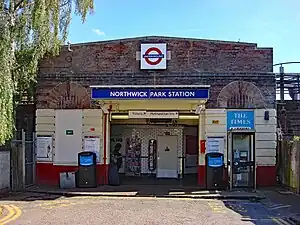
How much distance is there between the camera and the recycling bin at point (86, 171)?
18.8 meters

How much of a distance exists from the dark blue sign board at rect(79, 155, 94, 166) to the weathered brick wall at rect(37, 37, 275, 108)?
2.71 m

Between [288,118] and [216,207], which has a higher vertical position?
[288,118]

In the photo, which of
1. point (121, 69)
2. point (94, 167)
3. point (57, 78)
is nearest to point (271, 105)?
point (121, 69)

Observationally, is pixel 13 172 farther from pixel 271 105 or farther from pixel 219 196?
pixel 271 105

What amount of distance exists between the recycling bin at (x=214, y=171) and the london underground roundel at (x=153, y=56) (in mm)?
4281

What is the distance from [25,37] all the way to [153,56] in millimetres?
5662

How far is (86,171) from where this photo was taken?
61.8ft

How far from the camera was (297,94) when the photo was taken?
73.5 ft

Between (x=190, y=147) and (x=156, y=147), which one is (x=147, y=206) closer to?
(x=156, y=147)

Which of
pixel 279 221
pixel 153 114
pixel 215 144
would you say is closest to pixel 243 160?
pixel 215 144

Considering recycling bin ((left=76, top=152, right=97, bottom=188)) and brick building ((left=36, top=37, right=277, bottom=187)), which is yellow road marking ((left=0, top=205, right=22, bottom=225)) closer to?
recycling bin ((left=76, top=152, right=97, bottom=188))

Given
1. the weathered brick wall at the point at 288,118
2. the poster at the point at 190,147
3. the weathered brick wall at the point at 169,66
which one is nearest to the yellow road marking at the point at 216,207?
the weathered brick wall at the point at 169,66

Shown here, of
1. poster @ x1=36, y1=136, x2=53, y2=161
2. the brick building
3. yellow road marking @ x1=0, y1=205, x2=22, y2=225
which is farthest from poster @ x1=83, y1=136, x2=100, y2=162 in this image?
yellow road marking @ x1=0, y1=205, x2=22, y2=225

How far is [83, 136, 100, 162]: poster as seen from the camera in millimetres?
20016
